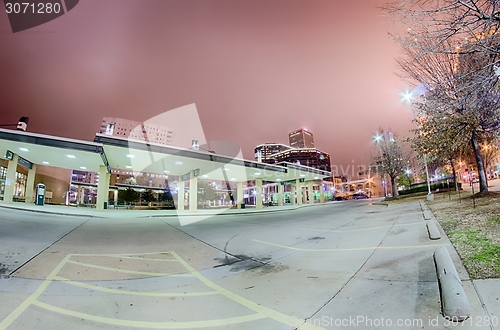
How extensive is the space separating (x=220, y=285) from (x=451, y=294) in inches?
132

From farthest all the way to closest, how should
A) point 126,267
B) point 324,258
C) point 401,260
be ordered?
1. point 324,258
2. point 126,267
3. point 401,260

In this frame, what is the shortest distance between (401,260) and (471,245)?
1.54m

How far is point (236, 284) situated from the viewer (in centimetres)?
406

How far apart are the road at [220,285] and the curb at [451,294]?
0.12m

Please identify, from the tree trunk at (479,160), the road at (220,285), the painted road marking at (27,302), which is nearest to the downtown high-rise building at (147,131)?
the road at (220,285)

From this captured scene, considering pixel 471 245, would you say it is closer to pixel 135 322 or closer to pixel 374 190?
pixel 135 322

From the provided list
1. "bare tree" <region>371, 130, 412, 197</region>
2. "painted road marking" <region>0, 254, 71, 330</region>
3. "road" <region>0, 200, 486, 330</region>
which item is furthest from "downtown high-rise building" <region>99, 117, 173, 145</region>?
"painted road marking" <region>0, 254, 71, 330</region>

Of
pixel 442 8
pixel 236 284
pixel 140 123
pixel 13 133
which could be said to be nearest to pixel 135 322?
pixel 236 284

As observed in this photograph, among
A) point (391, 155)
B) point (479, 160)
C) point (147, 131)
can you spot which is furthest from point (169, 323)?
point (147, 131)

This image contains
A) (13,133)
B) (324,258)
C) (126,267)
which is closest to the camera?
(126,267)

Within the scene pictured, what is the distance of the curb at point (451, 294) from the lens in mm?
2387

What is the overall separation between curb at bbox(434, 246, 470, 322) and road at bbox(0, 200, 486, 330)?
121 millimetres

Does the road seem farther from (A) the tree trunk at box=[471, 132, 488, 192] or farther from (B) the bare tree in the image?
(B) the bare tree

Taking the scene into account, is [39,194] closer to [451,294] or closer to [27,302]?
[27,302]
